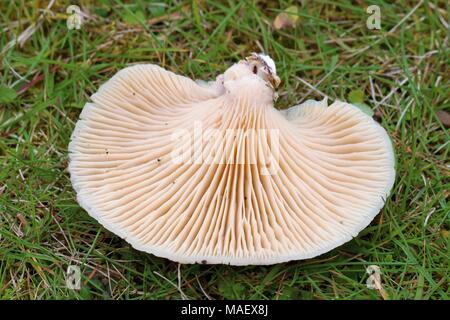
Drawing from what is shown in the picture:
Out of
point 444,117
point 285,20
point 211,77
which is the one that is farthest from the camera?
point 285,20

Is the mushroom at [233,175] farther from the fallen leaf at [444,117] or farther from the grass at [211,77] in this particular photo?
the fallen leaf at [444,117]

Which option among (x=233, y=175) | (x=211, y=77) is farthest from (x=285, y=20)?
(x=233, y=175)

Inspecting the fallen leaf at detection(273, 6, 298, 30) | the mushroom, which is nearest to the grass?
the fallen leaf at detection(273, 6, 298, 30)

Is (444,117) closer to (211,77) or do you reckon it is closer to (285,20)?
(285,20)

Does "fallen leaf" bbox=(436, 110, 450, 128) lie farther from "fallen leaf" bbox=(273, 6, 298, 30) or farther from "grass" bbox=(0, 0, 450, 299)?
"fallen leaf" bbox=(273, 6, 298, 30)
